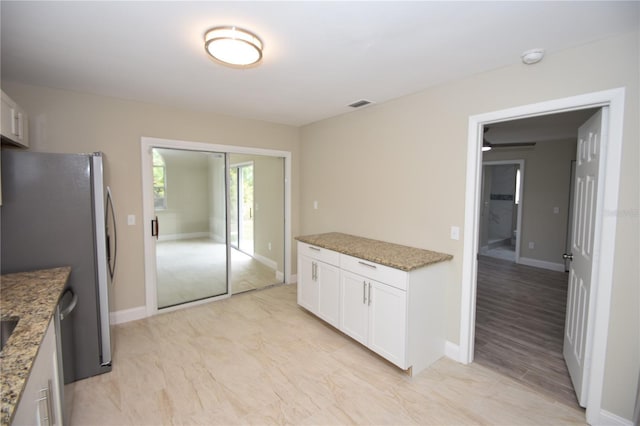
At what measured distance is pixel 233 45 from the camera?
1.89 m

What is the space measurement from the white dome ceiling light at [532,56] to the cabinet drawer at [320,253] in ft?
7.21

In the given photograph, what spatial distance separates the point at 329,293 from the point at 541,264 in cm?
505

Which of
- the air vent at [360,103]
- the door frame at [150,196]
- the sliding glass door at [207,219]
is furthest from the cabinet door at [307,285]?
the air vent at [360,103]

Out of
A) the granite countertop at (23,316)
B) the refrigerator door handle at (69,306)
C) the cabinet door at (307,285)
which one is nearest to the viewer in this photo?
the granite countertop at (23,316)

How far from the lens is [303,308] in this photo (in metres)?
3.81

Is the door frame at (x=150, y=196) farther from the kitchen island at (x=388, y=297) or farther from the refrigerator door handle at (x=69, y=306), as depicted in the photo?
the kitchen island at (x=388, y=297)

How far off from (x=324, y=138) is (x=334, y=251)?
185 cm

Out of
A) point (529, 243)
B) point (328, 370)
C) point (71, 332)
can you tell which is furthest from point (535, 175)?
point (71, 332)

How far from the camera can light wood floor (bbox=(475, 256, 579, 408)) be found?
98.0 inches

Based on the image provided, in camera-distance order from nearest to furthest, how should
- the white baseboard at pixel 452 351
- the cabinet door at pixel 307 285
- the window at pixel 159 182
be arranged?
the white baseboard at pixel 452 351, the cabinet door at pixel 307 285, the window at pixel 159 182

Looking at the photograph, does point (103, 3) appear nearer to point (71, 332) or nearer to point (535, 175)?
point (71, 332)

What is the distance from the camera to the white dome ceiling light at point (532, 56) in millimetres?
2076

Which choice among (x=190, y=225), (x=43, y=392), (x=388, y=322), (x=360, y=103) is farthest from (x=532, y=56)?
(x=190, y=225)

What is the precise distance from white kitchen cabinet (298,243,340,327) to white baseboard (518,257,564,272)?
16.4 ft
